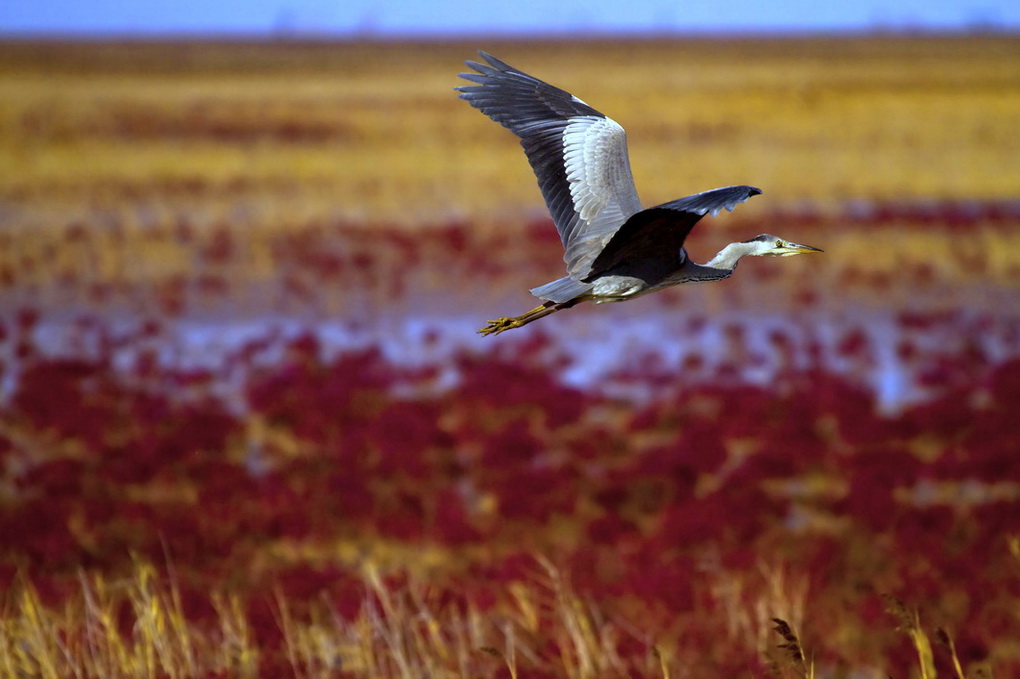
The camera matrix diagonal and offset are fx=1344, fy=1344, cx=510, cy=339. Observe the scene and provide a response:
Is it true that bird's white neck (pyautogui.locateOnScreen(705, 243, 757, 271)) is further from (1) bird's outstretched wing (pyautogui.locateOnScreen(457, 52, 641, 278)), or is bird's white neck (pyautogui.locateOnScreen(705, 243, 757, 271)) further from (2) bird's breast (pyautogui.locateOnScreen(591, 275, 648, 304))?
(1) bird's outstretched wing (pyautogui.locateOnScreen(457, 52, 641, 278))

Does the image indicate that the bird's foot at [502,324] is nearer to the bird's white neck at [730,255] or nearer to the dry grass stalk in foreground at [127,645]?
the bird's white neck at [730,255]

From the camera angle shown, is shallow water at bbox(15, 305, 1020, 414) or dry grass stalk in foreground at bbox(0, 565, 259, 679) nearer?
dry grass stalk in foreground at bbox(0, 565, 259, 679)

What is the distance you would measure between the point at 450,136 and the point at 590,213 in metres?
25.5

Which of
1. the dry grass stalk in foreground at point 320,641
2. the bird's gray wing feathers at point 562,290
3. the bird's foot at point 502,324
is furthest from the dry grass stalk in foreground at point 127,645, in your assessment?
the bird's gray wing feathers at point 562,290

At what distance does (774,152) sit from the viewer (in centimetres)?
2620

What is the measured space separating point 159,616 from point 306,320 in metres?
8.83

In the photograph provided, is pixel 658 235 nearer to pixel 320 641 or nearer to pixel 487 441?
pixel 320 641

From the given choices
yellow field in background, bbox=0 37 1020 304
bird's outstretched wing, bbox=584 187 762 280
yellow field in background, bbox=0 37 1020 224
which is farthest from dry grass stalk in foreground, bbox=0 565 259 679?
yellow field in background, bbox=0 37 1020 224

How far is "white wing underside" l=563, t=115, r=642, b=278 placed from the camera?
4547 millimetres

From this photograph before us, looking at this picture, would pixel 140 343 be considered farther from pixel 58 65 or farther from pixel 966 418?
pixel 58 65

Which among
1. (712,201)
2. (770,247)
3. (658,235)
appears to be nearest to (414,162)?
(770,247)

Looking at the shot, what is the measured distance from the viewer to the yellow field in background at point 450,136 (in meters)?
22.0

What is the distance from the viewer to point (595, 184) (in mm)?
4695

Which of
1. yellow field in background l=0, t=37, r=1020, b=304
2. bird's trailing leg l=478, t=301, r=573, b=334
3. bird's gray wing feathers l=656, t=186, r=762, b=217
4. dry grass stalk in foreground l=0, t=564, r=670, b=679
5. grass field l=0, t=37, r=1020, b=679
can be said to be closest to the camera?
bird's gray wing feathers l=656, t=186, r=762, b=217
